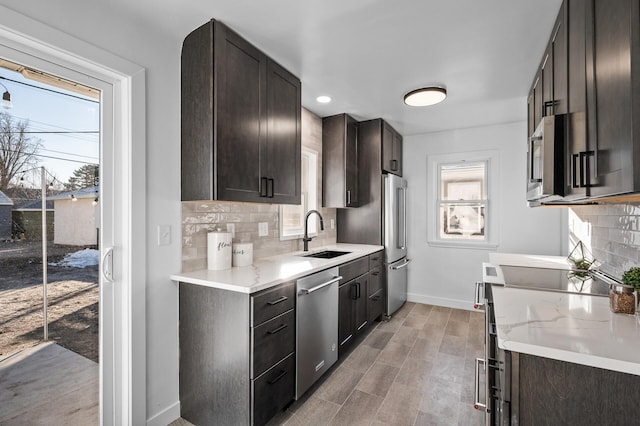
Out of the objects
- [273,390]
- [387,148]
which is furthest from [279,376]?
[387,148]

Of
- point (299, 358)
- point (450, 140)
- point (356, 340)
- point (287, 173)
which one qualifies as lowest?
point (356, 340)

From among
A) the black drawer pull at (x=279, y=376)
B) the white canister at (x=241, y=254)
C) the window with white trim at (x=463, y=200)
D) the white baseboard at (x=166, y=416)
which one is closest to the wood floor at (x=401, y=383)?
the white baseboard at (x=166, y=416)

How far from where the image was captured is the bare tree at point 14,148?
1363 millimetres

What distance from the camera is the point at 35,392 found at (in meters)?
1.46

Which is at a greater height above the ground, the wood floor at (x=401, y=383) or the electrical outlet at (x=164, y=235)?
the electrical outlet at (x=164, y=235)

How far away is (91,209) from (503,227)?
4328mm

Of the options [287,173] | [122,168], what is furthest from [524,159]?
[122,168]

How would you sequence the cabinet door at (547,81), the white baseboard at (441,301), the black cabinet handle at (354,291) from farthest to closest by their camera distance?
the white baseboard at (441,301), the black cabinet handle at (354,291), the cabinet door at (547,81)

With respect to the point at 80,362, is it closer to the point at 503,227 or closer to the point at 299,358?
the point at 299,358

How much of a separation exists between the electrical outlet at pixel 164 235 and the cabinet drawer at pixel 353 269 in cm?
140

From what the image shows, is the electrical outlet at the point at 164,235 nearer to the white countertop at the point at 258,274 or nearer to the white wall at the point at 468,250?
the white countertop at the point at 258,274

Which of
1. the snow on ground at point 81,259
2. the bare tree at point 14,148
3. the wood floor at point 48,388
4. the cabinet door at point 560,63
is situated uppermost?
the cabinet door at point 560,63

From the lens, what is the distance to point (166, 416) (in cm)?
189

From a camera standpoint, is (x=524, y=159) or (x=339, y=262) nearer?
(x=339, y=262)
